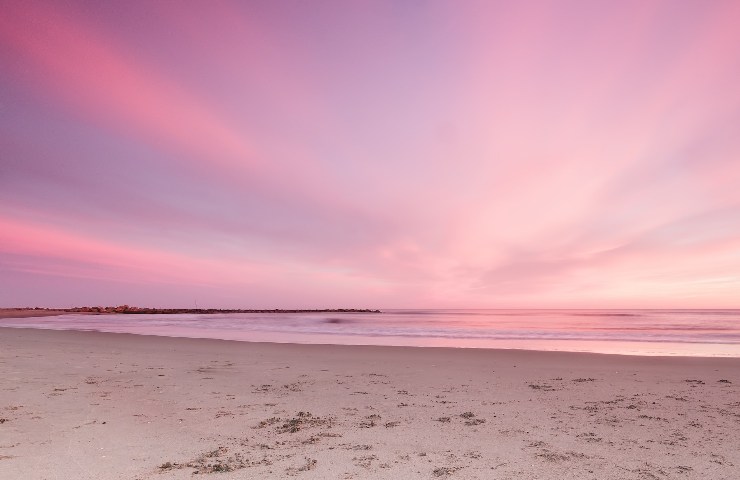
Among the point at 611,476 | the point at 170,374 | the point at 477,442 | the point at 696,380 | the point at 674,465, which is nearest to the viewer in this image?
the point at 611,476

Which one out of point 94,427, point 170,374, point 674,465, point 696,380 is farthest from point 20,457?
Answer: point 696,380

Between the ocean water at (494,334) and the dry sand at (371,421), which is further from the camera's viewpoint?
the ocean water at (494,334)

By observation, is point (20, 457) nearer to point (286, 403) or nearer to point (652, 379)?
point (286, 403)

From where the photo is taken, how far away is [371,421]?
711cm

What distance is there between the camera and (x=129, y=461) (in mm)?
5363

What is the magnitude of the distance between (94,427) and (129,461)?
6.22 feet

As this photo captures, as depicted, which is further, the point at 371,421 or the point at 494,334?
the point at 494,334

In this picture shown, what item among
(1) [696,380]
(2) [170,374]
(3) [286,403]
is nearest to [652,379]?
(1) [696,380]

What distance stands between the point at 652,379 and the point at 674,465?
263 inches

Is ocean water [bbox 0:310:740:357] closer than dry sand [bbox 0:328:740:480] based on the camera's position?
No

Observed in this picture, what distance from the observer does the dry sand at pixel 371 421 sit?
5.13m

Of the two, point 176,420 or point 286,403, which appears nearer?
point 176,420

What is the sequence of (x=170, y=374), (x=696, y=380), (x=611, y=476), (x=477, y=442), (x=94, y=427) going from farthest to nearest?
(x=170, y=374)
(x=696, y=380)
(x=94, y=427)
(x=477, y=442)
(x=611, y=476)

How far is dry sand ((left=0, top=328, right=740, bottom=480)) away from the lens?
16.8 feet
